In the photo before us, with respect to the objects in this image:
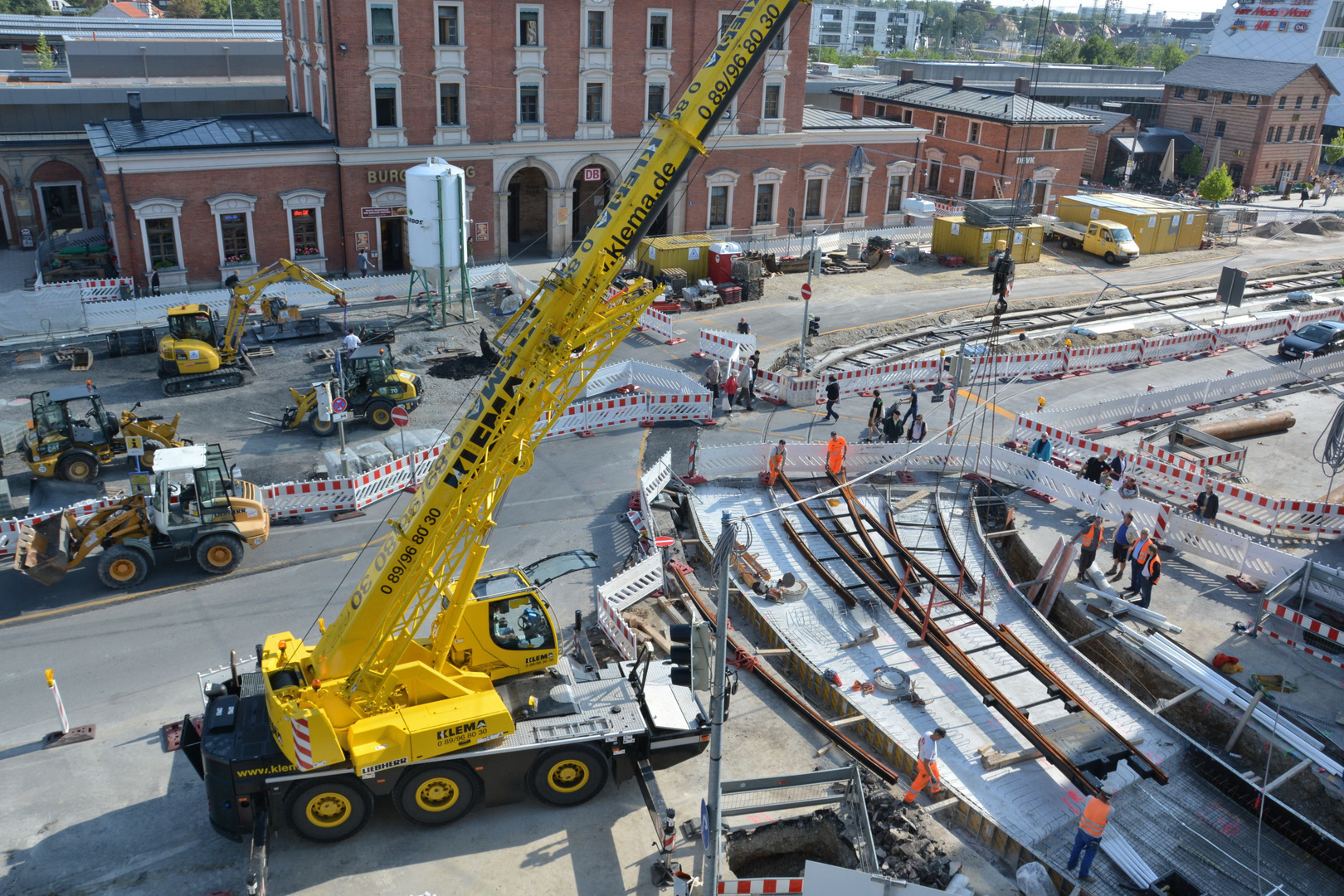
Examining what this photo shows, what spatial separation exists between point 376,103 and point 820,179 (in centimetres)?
2110

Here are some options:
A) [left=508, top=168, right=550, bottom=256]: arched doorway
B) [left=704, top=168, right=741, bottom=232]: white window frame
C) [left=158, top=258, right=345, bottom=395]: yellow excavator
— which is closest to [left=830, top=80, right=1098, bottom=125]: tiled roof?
[left=704, top=168, right=741, bottom=232]: white window frame

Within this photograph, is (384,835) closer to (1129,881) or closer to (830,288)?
(1129,881)

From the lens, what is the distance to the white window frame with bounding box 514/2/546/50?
39844 mm

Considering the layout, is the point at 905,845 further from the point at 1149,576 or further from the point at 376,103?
the point at 376,103

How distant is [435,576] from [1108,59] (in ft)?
513

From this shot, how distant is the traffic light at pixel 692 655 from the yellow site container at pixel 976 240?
39.4 m

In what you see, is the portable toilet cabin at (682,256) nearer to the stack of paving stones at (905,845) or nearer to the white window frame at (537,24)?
the white window frame at (537,24)

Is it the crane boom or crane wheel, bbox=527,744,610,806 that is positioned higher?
the crane boom

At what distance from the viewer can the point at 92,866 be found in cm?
1300

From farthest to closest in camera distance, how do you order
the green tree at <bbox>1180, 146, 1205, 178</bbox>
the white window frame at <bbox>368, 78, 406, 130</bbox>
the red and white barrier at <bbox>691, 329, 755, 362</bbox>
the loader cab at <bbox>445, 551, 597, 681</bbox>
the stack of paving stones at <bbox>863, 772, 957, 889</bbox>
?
the green tree at <bbox>1180, 146, 1205, 178</bbox> < the white window frame at <bbox>368, 78, 406, 130</bbox> < the red and white barrier at <bbox>691, 329, 755, 362</bbox> < the loader cab at <bbox>445, 551, 597, 681</bbox> < the stack of paving stones at <bbox>863, 772, 957, 889</bbox>

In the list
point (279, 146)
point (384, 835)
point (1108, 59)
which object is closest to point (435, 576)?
point (384, 835)

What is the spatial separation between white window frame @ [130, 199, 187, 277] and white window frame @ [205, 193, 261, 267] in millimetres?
1119

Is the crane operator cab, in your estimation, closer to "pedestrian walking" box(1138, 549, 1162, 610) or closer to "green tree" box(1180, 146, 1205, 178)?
"pedestrian walking" box(1138, 549, 1162, 610)

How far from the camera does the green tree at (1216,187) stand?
192 feet
